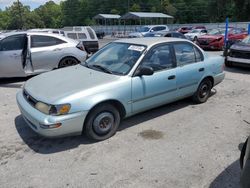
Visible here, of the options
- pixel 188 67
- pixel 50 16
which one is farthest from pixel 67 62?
pixel 50 16

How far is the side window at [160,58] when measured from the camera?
15.7 ft

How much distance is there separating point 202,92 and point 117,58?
2.28 m

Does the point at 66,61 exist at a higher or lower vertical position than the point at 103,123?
higher

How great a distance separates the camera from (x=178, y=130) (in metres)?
4.66

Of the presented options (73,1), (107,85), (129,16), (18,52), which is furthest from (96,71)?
(73,1)

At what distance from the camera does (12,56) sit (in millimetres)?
7547

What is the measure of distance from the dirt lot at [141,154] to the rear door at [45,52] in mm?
2631

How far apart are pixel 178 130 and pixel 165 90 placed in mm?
798

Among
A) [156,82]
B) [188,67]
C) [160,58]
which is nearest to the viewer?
[156,82]

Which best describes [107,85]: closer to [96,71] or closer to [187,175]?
[96,71]

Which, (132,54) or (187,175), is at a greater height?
(132,54)

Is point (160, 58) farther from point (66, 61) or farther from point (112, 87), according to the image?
point (66, 61)

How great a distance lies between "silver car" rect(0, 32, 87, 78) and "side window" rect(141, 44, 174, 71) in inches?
163

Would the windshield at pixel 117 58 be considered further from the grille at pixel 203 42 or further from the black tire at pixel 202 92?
the grille at pixel 203 42
